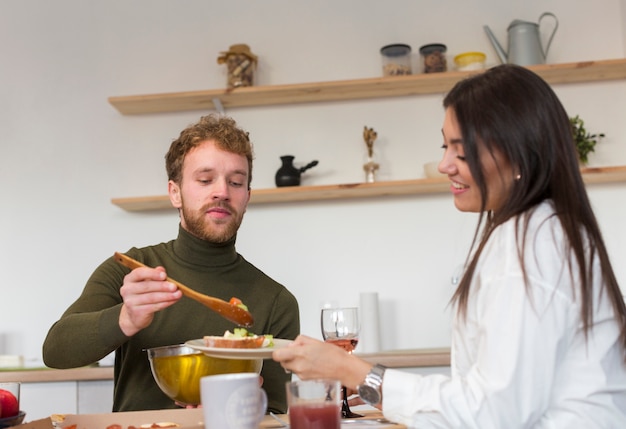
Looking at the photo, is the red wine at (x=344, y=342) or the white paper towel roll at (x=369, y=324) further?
the white paper towel roll at (x=369, y=324)

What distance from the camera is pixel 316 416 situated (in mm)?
1101

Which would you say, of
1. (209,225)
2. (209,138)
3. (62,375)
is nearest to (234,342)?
(209,225)

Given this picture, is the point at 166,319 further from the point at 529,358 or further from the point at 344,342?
the point at 529,358

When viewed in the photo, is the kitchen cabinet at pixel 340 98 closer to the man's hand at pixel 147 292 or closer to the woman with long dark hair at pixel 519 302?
the man's hand at pixel 147 292

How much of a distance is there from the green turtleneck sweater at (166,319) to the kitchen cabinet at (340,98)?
1452mm

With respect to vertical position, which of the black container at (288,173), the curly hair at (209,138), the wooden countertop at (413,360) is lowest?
the wooden countertop at (413,360)

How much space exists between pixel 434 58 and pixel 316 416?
9.18ft

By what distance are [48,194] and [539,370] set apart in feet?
10.4

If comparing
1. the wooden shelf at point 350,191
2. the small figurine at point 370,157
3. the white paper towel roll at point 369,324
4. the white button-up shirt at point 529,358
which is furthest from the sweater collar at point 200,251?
the small figurine at point 370,157

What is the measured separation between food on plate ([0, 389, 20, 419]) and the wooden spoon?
28 centimetres

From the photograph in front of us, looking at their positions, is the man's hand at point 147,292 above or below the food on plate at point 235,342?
above

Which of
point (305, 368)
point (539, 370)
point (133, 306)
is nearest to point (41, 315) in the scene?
point (133, 306)

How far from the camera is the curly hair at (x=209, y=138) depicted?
6.64ft

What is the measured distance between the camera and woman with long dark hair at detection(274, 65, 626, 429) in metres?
1.08
